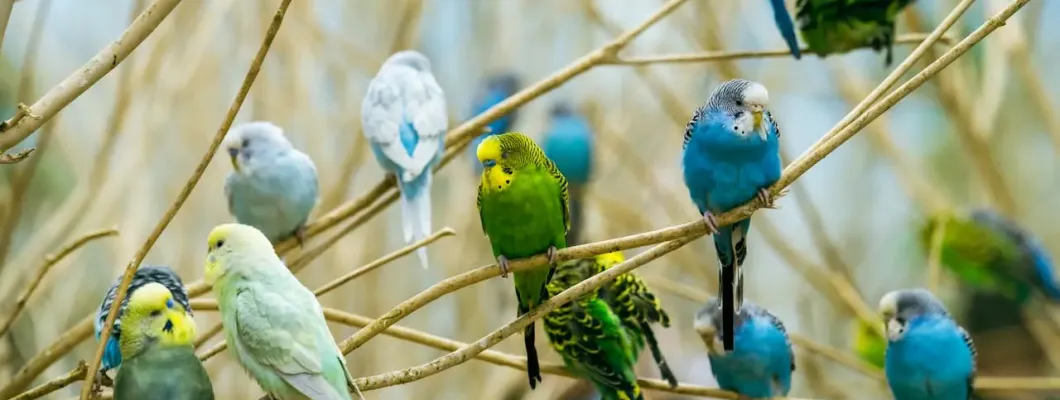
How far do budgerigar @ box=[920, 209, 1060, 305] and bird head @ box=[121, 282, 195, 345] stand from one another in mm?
2555

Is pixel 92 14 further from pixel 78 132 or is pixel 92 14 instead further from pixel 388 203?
pixel 388 203

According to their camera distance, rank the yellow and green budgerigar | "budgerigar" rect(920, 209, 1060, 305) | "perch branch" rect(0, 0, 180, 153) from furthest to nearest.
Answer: "budgerigar" rect(920, 209, 1060, 305) < the yellow and green budgerigar < "perch branch" rect(0, 0, 180, 153)

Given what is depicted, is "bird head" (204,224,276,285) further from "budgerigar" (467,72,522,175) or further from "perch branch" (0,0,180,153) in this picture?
"budgerigar" (467,72,522,175)

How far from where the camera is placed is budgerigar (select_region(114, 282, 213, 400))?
4.31ft

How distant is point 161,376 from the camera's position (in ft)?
4.32

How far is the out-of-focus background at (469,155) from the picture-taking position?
2.92 metres

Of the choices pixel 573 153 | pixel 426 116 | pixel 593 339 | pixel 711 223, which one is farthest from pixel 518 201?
pixel 573 153

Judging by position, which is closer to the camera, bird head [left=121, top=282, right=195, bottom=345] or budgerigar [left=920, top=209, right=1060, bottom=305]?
bird head [left=121, top=282, right=195, bottom=345]

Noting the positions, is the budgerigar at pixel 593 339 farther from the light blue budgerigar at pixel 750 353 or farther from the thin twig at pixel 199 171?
the thin twig at pixel 199 171

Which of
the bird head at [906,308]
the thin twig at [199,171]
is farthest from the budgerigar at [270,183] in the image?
the bird head at [906,308]

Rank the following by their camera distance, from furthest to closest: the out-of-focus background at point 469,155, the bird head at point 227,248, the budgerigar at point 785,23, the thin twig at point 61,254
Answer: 1. the out-of-focus background at point 469,155
2. the budgerigar at point 785,23
3. the thin twig at point 61,254
4. the bird head at point 227,248

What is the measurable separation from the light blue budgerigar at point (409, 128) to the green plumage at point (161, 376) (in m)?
0.52

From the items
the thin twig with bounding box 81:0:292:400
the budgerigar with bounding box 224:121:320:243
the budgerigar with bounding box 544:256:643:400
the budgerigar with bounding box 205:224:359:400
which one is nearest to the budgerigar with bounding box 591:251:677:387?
the budgerigar with bounding box 544:256:643:400

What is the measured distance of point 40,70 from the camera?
13.0 feet
